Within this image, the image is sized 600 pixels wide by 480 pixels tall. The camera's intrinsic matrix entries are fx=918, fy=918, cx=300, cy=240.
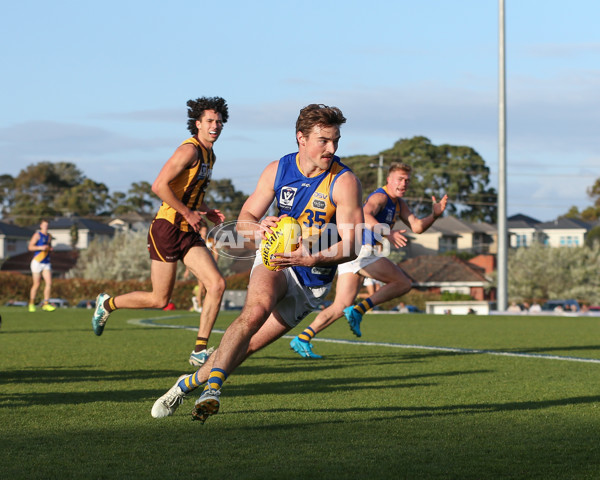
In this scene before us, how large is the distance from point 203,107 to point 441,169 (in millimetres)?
87926

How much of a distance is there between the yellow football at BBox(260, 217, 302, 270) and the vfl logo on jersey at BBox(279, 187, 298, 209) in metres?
0.30

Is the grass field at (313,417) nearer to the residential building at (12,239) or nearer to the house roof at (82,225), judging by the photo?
the residential building at (12,239)

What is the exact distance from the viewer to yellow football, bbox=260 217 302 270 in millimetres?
5719

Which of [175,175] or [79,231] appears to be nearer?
[175,175]

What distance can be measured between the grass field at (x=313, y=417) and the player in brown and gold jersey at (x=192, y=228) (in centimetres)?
71

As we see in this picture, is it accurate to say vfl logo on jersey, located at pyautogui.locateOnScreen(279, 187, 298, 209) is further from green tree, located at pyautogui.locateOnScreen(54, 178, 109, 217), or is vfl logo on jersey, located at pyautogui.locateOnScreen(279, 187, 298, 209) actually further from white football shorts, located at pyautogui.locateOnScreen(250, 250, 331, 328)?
green tree, located at pyautogui.locateOnScreen(54, 178, 109, 217)

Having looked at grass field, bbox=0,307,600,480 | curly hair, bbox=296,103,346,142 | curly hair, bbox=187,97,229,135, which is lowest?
grass field, bbox=0,307,600,480

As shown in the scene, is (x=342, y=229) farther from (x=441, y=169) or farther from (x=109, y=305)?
(x=441, y=169)

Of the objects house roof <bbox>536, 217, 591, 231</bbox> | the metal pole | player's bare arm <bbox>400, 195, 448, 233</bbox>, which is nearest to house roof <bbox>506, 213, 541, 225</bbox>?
house roof <bbox>536, 217, 591, 231</bbox>

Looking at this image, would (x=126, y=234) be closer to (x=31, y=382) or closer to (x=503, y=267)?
(x=503, y=267)

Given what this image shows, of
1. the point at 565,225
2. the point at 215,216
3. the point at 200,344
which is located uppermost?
the point at 565,225

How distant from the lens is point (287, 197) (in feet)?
20.0

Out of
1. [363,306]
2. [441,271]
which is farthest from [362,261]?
[441,271]

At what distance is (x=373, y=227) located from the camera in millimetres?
10875
